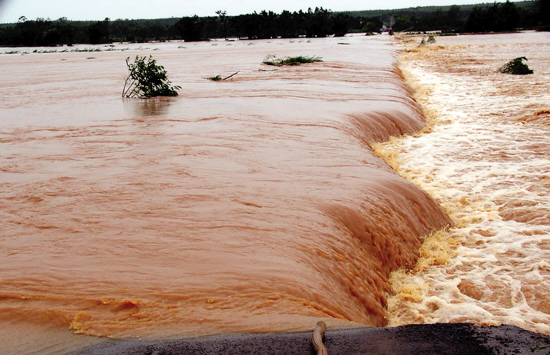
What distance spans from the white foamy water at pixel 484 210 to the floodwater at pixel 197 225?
328 millimetres

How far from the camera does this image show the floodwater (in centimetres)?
315

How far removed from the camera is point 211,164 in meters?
6.36

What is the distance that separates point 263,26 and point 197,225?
239 ft

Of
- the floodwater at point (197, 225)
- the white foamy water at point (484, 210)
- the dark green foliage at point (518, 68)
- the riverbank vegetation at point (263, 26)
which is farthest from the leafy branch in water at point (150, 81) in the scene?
the riverbank vegetation at point (263, 26)

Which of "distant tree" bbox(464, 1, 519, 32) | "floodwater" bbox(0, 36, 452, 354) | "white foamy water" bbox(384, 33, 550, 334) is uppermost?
"distant tree" bbox(464, 1, 519, 32)

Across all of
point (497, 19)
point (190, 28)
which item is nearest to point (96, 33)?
point (190, 28)

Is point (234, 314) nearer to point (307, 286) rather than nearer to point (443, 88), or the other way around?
point (307, 286)

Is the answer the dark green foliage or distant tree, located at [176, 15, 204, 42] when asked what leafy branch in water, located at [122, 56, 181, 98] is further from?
distant tree, located at [176, 15, 204, 42]

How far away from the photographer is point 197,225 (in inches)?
177

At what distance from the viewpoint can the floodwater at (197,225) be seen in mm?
3150

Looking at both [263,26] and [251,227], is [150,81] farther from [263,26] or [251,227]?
[263,26]

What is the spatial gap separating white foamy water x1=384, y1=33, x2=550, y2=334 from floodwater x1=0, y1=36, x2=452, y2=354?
328 millimetres

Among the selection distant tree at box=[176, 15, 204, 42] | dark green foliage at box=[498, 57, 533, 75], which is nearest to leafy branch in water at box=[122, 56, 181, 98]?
dark green foliage at box=[498, 57, 533, 75]

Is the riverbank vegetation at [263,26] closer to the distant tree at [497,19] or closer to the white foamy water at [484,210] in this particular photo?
the distant tree at [497,19]
